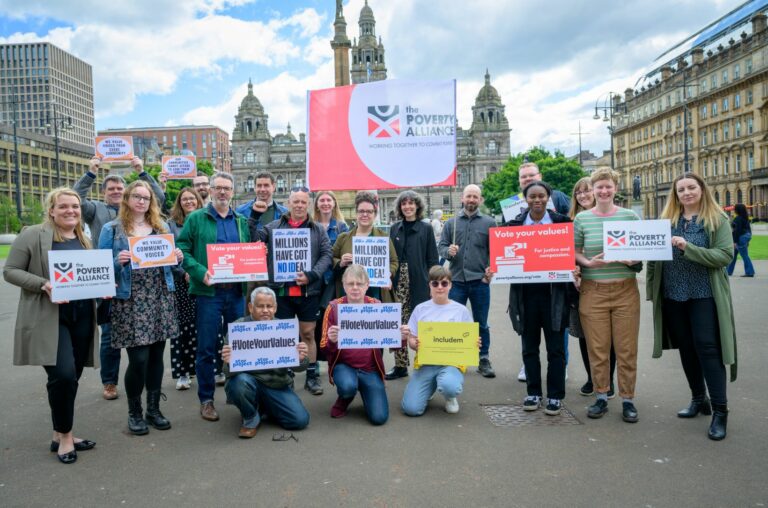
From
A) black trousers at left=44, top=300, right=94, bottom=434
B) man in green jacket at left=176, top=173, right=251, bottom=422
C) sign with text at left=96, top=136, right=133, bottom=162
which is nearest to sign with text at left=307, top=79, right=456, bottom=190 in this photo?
man in green jacket at left=176, top=173, right=251, bottom=422

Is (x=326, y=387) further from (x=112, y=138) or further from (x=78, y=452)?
(x=112, y=138)

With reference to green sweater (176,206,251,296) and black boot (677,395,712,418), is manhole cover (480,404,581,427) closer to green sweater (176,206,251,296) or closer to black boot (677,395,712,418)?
black boot (677,395,712,418)

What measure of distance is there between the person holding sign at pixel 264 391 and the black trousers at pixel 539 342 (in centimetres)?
Result: 218

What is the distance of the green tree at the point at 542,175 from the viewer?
71750 mm

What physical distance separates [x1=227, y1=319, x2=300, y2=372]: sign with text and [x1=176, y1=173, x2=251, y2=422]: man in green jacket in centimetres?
53

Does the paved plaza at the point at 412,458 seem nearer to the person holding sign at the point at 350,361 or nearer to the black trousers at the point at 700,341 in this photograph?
the person holding sign at the point at 350,361

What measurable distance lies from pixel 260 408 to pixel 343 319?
1141 millimetres

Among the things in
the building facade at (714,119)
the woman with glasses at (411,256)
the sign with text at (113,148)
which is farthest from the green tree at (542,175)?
the woman with glasses at (411,256)

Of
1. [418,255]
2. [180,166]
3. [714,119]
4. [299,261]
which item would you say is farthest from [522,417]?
[714,119]

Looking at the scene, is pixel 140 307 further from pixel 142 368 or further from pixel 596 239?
pixel 596 239

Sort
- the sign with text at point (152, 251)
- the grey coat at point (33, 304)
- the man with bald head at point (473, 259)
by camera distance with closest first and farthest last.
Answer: the grey coat at point (33, 304)
the sign with text at point (152, 251)
the man with bald head at point (473, 259)

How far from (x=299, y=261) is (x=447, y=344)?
1812 mm

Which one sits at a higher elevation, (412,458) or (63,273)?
(63,273)

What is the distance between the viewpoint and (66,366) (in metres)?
4.64
